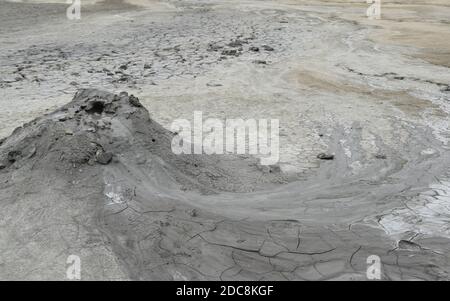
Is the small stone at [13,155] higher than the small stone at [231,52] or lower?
lower

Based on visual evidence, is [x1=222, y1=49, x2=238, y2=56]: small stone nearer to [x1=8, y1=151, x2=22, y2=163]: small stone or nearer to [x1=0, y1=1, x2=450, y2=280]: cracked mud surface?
[x1=0, y1=1, x2=450, y2=280]: cracked mud surface

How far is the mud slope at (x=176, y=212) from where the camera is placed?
157 inches

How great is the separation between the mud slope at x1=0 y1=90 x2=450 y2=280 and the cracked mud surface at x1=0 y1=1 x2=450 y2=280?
1 centimetres

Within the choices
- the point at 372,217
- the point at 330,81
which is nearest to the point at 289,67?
the point at 330,81

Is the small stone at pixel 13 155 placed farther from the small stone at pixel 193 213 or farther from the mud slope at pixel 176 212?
the small stone at pixel 193 213

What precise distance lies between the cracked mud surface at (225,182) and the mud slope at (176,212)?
1 cm

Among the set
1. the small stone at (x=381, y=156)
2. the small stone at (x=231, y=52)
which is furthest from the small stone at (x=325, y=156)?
the small stone at (x=231, y=52)

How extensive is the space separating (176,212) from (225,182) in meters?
0.95

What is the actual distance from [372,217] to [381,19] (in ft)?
50.5

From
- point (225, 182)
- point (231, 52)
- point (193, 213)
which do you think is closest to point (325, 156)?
point (225, 182)

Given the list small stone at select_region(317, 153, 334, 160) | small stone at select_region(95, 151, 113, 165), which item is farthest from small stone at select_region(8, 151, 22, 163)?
small stone at select_region(317, 153, 334, 160)

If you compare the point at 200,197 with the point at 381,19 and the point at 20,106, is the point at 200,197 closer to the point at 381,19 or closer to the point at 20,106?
the point at 20,106

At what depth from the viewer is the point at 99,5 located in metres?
20.2
